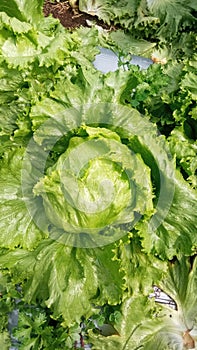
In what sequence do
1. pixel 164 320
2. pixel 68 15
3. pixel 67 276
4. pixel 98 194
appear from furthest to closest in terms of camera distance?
pixel 68 15 < pixel 164 320 < pixel 67 276 < pixel 98 194

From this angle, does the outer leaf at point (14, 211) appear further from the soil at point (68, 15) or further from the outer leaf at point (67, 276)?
the soil at point (68, 15)

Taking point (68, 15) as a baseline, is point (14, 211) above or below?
below

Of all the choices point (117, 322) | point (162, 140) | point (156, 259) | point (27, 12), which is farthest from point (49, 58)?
point (117, 322)

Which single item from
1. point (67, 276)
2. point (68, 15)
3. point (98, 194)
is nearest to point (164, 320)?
point (67, 276)

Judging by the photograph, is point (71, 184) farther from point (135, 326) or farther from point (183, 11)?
point (183, 11)

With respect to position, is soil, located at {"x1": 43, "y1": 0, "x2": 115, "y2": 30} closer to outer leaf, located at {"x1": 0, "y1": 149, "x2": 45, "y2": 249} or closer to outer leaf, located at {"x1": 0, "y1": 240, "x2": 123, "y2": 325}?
outer leaf, located at {"x1": 0, "y1": 149, "x2": 45, "y2": 249}

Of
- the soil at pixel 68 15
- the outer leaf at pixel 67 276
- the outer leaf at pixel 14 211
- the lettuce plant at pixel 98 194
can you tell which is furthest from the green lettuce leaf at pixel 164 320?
the soil at pixel 68 15

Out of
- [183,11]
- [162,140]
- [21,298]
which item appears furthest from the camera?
[183,11]

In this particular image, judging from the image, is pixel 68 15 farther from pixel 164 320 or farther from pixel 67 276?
pixel 164 320

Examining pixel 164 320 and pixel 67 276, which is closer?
pixel 67 276
